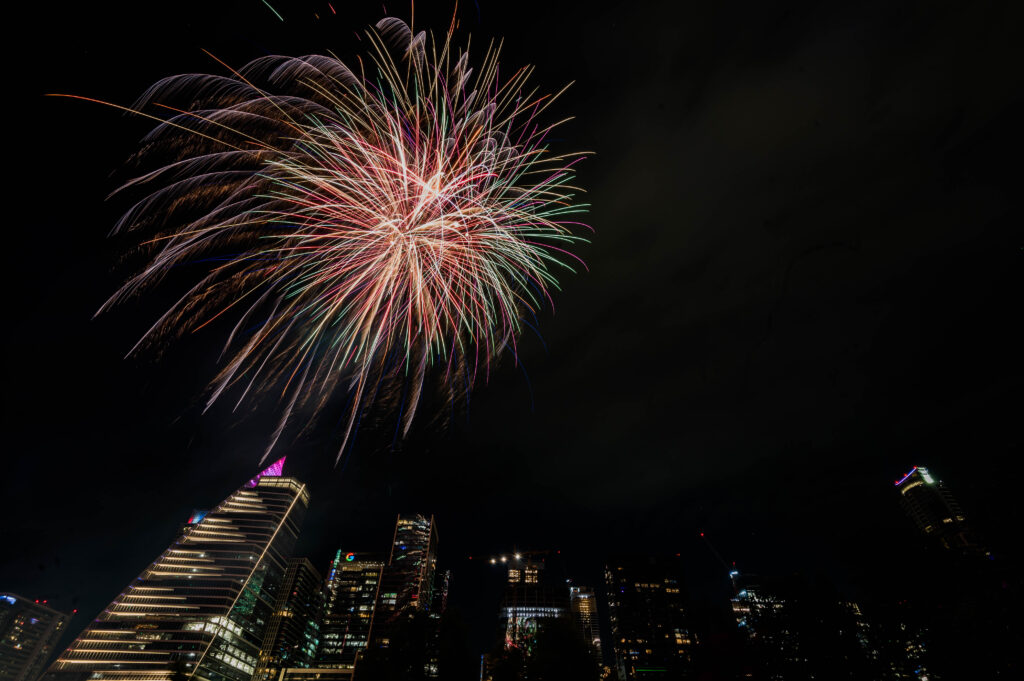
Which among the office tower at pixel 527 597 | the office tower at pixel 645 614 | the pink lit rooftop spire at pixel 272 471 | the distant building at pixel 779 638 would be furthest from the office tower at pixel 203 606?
the distant building at pixel 779 638

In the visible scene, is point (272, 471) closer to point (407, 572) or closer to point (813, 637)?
point (407, 572)

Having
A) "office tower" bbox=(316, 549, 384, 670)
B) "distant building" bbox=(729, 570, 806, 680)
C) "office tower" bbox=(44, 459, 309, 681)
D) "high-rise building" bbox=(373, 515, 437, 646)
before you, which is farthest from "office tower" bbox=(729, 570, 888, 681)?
"office tower" bbox=(316, 549, 384, 670)

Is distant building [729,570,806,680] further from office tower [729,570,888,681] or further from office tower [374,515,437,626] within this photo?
office tower [374,515,437,626]

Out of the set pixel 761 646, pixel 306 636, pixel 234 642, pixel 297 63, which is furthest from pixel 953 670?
pixel 306 636

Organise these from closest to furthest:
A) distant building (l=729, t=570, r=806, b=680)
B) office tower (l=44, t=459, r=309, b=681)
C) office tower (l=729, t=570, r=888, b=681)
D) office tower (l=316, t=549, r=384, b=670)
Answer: office tower (l=729, t=570, r=888, b=681)
distant building (l=729, t=570, r=806, b=680)
office tower (l=44, t=459, r=309, b=681)
office tower (l=316, t=549, r=384, b=670)

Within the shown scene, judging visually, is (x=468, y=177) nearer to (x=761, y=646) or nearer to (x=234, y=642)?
(x=761, y=646)

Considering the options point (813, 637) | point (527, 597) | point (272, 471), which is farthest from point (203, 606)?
point (813, 637)
